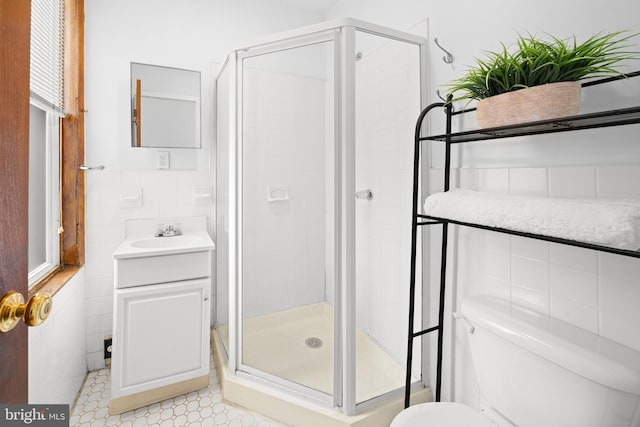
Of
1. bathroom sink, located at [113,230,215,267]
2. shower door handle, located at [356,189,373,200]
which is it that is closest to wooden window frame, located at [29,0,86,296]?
bathroom sink, located at [113,230,215,267]

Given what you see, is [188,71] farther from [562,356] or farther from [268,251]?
[562,356]

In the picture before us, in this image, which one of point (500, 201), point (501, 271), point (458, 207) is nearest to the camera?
point (500, 201)

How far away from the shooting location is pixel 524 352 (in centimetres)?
98

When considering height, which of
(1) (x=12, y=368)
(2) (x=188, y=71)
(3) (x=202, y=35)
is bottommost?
(1) (x=12, y=368)

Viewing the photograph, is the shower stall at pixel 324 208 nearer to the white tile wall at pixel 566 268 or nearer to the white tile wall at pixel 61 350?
the white tile wall at pixel 566 268

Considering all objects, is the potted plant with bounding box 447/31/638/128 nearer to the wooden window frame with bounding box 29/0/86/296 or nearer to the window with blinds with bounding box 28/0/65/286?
the window with blinds with bounding box 28/0/65/286

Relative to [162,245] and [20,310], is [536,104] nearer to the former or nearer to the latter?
[20,310]

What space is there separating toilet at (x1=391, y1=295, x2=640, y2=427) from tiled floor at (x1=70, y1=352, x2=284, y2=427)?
90cm

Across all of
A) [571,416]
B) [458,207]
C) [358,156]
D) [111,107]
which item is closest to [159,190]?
[111,107]

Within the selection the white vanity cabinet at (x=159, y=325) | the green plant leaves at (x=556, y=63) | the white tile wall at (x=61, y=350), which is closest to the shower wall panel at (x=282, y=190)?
the white vanity cabinet at (x=159, y=325)

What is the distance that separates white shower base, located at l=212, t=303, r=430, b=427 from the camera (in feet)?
4.83

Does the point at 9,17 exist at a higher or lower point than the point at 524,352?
higher

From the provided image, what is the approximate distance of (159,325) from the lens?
163cm

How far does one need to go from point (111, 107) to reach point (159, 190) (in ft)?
1.83
